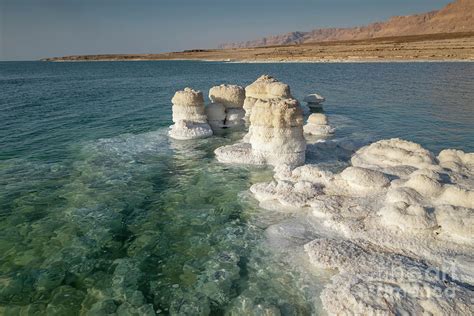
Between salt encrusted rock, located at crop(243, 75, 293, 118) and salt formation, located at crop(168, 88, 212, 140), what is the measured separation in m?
2.57

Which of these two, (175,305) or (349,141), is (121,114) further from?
(175,305)

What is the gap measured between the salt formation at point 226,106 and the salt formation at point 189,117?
1.03 m

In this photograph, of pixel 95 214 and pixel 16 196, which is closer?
pixel 95 214

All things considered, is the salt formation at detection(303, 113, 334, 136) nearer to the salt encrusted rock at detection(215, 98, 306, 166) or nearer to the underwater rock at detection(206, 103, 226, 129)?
the underwater rock at detection(206, 103, 226, 129)

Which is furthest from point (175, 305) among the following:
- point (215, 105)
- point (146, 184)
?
point (215, 105)

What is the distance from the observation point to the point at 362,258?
7219 millimetres

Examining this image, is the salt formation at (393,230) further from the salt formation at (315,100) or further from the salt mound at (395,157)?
the salt formation at (315,100)

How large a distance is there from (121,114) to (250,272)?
20792 millimetres

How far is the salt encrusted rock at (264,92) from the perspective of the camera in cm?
1825

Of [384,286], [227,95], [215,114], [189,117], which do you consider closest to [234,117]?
[215,114]

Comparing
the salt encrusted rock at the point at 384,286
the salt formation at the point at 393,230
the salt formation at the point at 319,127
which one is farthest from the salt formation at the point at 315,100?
the salt encrusted rock at the point at 384,286

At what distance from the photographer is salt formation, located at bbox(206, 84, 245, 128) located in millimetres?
19344

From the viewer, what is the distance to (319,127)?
18.2m

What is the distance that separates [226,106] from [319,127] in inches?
209
